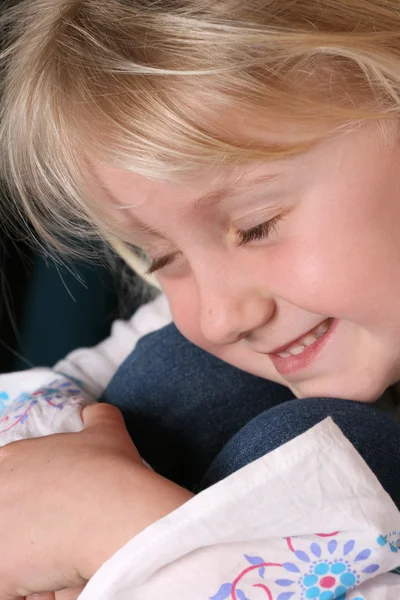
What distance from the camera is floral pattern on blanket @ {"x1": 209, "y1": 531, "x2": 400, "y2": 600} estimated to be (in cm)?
73

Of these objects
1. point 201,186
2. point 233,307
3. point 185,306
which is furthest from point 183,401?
point 201,186

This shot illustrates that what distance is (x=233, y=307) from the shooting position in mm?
953

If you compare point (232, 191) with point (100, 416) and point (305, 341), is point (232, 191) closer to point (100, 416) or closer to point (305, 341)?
point (305, 341)

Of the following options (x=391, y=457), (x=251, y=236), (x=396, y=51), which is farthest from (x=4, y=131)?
(x=391, y=457)

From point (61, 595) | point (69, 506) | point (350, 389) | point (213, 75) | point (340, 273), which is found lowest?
point (61, 595)

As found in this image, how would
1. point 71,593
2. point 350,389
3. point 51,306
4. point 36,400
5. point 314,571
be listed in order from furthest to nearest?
point 51,306 → point 36,400 → point 350,389 → point 71,593 → point 314,571

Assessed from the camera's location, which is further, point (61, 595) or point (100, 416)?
point (100, 416)

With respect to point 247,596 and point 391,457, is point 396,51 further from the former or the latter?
point 247,596

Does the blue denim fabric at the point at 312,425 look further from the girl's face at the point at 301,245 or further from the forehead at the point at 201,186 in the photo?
the forehead at the point at 201,186

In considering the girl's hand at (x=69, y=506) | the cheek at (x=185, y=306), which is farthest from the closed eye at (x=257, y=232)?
the girl's hand at (x=69, y=506)

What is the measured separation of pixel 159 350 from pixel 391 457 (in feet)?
1.50

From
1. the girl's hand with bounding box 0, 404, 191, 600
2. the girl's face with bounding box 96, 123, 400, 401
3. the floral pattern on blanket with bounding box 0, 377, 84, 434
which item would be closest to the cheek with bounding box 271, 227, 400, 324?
the girl's face with bounding box 96, 123, 400, 401

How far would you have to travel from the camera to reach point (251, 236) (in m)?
0.92

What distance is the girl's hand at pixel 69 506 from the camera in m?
0.79
